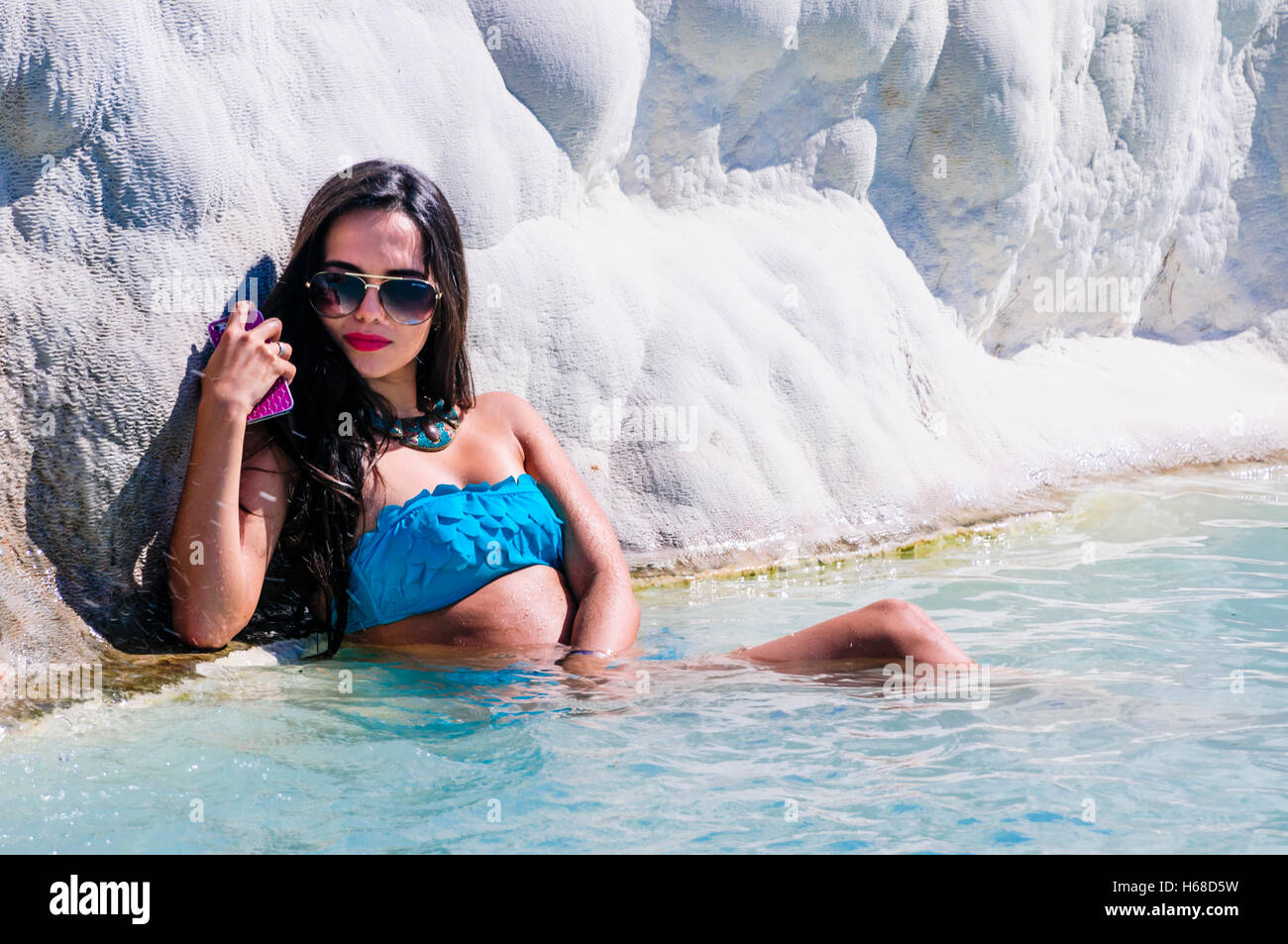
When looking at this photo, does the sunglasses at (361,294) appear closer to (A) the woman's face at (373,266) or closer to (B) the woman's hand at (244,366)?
(A) the woman's face at (373,266)

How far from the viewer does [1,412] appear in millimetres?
2645

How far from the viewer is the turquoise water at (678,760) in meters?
2.02

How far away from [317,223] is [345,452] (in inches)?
20.1

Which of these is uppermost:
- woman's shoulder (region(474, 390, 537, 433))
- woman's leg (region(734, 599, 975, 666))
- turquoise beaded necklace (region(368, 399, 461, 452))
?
woman's shoulder (region(474, 390, 537, 433))

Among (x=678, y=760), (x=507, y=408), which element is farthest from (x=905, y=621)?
(x=507, y=408)

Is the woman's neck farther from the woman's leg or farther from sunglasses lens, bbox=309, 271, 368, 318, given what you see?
the woman's leg

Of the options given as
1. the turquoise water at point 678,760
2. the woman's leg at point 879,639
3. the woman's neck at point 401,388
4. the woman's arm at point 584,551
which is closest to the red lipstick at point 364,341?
the woman's neck at point 401,388

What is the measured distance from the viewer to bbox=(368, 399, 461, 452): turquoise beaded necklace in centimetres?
302

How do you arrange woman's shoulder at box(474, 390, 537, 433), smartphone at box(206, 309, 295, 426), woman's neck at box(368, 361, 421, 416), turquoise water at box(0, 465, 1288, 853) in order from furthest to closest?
woman's shoulder at box(474, 390, 537, 433) < woman's neck at box(368, 361, 421, 416) < smartphone at box(206, 309, 295, 426) < turquoise water at box(0, 465, 1288, 853)

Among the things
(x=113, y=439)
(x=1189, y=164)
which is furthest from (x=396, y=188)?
(x=1189, y=164)

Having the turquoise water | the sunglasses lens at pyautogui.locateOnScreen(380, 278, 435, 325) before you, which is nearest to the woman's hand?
the sunglasses lens at pyautogui.locateOnScreen(380, 278, 435, 325)

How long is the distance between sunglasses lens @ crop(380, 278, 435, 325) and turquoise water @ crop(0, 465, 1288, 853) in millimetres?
754

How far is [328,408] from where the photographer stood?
2902mm

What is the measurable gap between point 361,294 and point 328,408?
0.87ft
